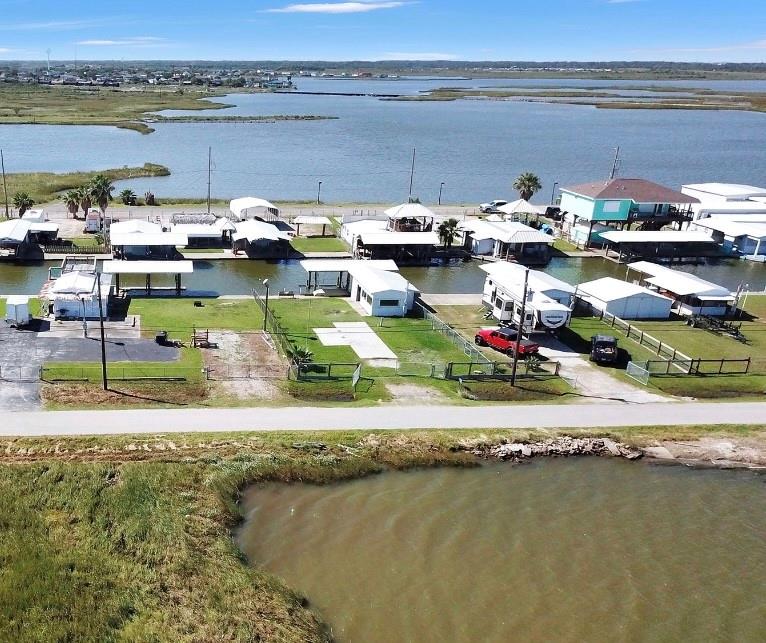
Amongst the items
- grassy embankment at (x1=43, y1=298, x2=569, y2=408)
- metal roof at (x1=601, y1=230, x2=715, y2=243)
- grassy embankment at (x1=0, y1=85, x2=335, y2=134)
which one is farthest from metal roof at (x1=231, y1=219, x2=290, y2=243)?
grassy embankment at (x1=0, y1=85, x2=335, y2=134)

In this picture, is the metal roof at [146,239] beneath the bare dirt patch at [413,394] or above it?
above

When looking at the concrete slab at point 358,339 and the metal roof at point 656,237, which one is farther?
the metal roof at point 656,237

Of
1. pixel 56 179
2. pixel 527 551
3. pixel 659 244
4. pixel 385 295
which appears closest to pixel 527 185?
pixel 659 244

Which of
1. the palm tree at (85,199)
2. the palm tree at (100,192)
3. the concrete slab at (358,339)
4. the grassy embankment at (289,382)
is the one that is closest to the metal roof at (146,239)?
the grassy embankment at (289,382)

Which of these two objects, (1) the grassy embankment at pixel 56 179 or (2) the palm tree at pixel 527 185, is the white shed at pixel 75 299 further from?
(2) the palm tree at pixel 527 185

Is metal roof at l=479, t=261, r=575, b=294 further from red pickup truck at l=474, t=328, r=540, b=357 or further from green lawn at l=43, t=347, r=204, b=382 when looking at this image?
green lawn at l=43, t=347, r=204, b=382

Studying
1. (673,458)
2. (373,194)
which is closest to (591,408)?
(673,458)
